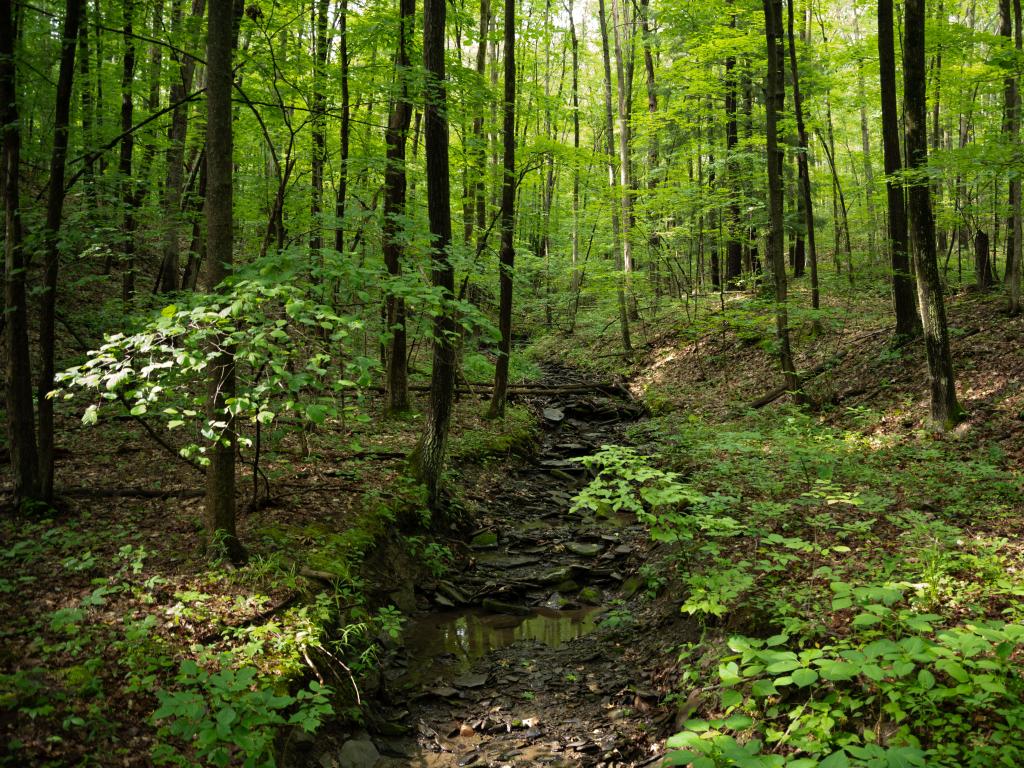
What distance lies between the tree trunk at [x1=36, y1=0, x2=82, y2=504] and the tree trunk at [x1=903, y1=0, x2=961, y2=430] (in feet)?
33.1

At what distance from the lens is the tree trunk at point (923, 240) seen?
8.35 metres

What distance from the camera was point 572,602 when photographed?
22.4 ft

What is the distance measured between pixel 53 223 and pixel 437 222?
4.17 metres

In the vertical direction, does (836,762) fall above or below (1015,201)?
below

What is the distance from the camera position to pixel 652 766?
395 cm

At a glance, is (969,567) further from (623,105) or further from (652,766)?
(623,105)

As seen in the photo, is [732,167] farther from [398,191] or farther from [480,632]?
[480,632]

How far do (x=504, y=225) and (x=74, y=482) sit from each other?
7.84 metres

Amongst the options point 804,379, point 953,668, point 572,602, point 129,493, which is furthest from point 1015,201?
point 129,493

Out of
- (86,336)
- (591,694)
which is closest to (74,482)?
(86,336)

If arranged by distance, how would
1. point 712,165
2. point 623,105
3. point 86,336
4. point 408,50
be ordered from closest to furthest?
1. point 408,50
2. point 86,336
3. point 712,165
4. point 623,105

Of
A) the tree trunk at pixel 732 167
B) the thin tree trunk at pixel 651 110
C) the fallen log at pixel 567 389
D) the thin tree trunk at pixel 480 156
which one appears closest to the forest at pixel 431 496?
the thin tree trunk at pixel 480 156

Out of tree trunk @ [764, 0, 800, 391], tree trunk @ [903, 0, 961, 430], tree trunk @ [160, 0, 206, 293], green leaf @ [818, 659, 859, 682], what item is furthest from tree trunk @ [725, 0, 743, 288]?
green leaf @ [818, 659, 859, 682]

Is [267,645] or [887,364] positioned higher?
[887,364]
